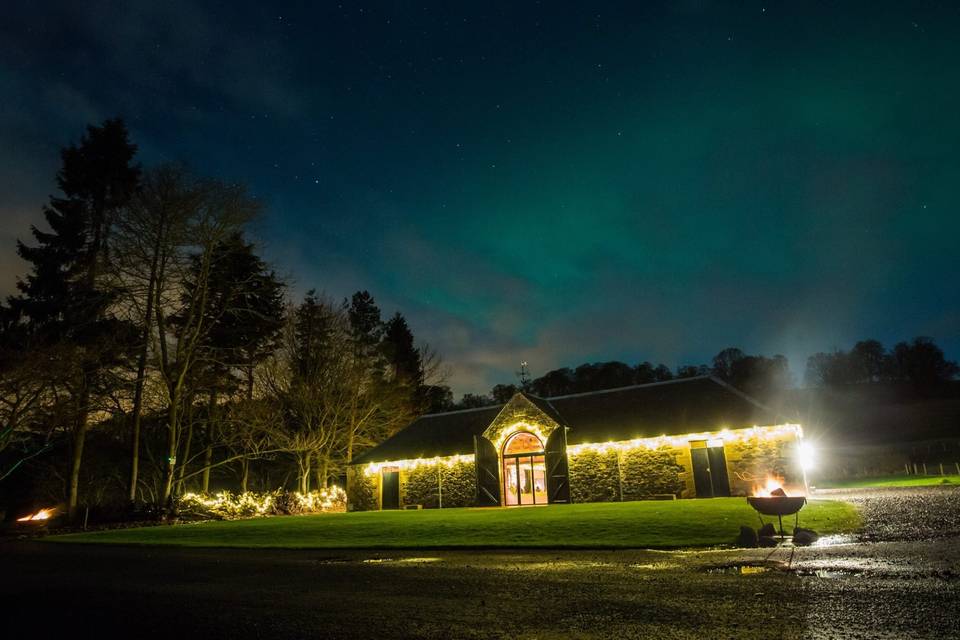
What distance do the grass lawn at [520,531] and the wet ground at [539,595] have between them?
3.83 ft

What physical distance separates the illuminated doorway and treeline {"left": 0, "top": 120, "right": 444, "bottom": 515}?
12448 millimetres

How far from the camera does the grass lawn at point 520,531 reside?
10.7 meters

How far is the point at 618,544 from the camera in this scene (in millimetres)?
10211

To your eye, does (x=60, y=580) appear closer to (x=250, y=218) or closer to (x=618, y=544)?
(x=618, y=544)

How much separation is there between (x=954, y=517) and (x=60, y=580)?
16013 mm

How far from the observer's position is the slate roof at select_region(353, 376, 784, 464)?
70.5ft

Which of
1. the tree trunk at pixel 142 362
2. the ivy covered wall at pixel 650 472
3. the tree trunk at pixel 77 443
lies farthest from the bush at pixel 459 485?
the tree trunk at pixel 77 443

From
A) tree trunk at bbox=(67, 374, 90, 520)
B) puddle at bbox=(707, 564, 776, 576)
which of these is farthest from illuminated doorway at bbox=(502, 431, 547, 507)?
tree trunk at bbox=(67, 374, 90, 520)

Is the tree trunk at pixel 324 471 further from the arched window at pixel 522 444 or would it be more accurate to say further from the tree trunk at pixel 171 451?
the arched window at pixel 522 444

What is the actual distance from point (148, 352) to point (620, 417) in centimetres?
2052

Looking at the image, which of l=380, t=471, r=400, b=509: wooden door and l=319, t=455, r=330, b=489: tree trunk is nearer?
l=380, t=471, r=400, b=509: wooden door

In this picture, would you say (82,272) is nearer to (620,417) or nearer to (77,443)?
(77,443)

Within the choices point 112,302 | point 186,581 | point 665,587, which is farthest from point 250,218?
point 665,587

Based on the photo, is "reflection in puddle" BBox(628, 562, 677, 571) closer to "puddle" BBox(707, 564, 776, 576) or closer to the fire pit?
"puddle" BBox(707, 564, 776, 576)
